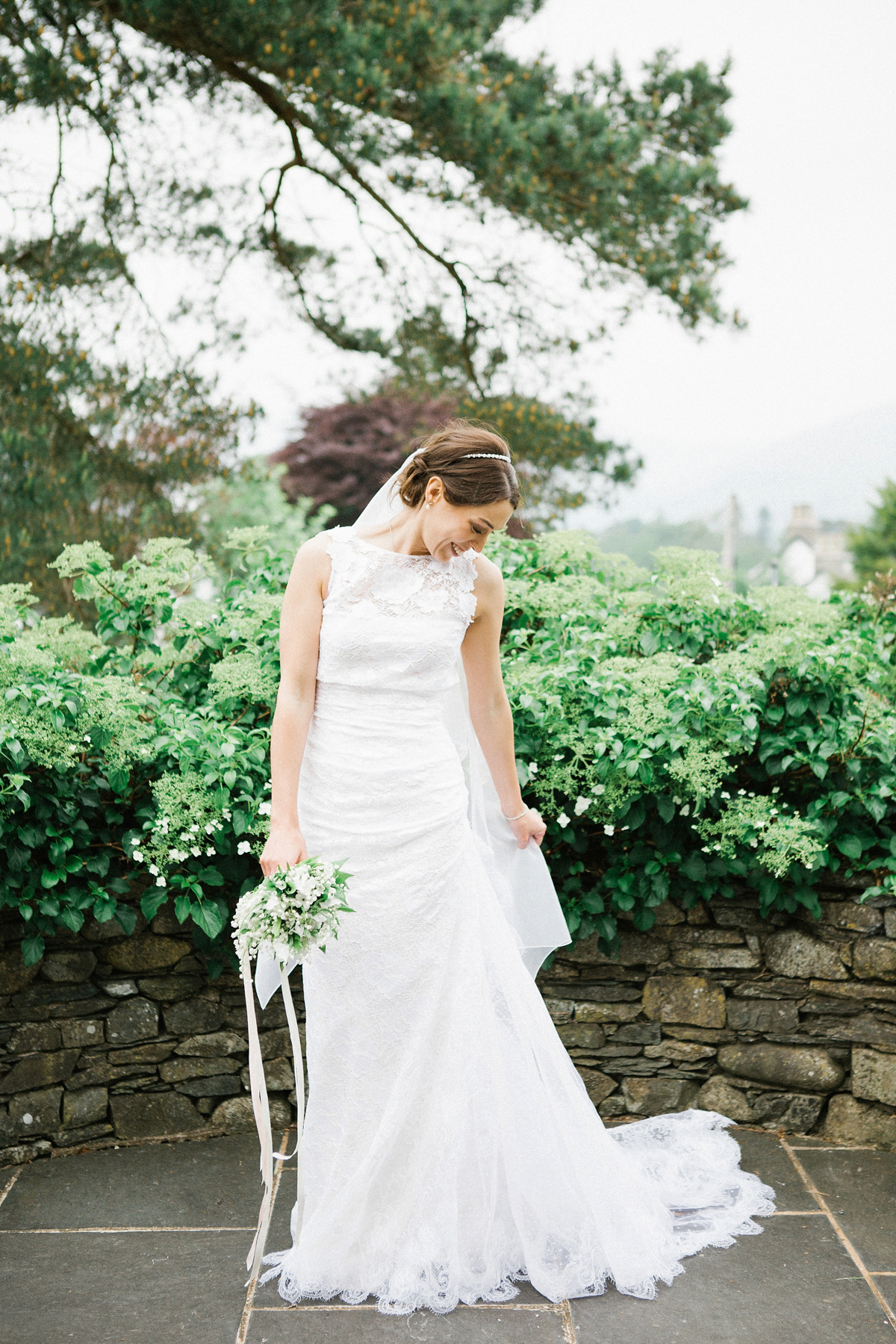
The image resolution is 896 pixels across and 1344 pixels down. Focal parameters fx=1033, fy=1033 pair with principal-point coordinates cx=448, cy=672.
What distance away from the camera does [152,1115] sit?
3.13 metres

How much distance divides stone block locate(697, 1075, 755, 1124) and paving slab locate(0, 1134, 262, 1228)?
4.55ft

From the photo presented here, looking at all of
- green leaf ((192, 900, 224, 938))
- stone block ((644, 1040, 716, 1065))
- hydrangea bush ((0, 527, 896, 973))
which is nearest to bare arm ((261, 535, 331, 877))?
hydrangea bush ((0, 527, 896, 973))

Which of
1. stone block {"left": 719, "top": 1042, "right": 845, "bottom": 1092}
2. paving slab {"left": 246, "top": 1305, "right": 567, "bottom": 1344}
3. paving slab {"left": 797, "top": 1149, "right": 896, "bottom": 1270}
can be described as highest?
stone block {"left": 719, "top": 1042, "right": 845, "bottom": 1092}

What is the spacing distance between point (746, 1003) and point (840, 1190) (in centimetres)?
56

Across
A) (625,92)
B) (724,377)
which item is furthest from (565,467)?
(724,377)

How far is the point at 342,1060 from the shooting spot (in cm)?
241

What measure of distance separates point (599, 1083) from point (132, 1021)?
1.45m

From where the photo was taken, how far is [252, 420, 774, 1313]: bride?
7.64 feet

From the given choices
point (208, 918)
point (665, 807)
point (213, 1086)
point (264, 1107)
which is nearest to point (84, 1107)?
point (213, 1086)

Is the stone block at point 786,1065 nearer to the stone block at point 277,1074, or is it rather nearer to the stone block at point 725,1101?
the stone block at point 725,1101

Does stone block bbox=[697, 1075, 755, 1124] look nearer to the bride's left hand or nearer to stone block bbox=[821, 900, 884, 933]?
stone block bbox=[821, 900, 884, 933]

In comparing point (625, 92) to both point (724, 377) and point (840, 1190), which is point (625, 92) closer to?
point (840, 1190)

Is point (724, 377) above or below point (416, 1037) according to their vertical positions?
above

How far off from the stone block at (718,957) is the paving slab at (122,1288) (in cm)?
150
